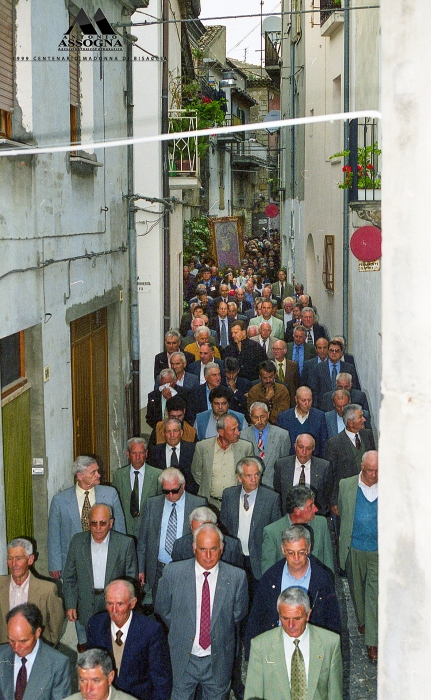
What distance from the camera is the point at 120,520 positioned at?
8.12 m

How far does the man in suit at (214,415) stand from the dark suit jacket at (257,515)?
2.09 meters

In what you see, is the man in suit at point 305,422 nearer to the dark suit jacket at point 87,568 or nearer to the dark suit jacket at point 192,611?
the dark suit jacket at point 87,568

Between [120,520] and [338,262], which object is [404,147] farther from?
[338,262]

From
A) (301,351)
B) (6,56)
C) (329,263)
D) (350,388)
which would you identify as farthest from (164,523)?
(329,263)

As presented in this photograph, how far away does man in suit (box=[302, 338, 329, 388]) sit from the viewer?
41.4 ft

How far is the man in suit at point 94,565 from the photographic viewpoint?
23.7ft

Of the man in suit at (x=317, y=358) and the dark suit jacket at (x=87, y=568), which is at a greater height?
the man in suit at (x=317, y=358)

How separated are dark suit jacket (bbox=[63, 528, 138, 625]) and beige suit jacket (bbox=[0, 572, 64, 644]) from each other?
0.53 m

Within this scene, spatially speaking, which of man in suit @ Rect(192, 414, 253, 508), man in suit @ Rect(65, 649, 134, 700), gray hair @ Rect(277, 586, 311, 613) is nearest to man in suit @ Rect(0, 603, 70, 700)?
A: man in suit @ Rect(65, 649, 134, 700)

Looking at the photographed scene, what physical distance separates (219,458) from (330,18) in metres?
10.7

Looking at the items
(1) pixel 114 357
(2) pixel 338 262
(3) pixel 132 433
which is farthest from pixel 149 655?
(2) pixel 338 262

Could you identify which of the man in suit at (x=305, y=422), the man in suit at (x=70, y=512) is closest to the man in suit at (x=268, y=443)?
the man in suit at (x=305, y=422)

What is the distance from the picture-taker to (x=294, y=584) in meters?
6.39

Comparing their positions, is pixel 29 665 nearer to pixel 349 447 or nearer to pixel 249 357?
pixel 349 447
